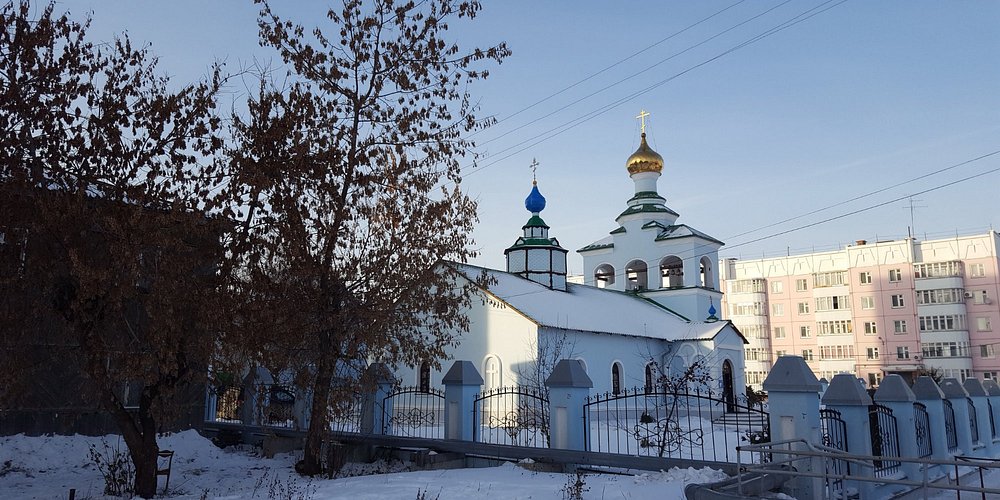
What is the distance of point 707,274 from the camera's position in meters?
34.8

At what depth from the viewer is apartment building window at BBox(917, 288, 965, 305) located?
1961 inches

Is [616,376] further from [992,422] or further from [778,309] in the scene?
[778,309]

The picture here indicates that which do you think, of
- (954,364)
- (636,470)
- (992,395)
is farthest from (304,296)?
(954,364)

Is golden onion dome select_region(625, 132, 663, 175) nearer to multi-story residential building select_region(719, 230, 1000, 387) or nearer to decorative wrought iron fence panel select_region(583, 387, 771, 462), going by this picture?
decorative wrought iron fence panel select_region(583, 387, 771, 462)

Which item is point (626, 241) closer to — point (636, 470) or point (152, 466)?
point (636, 470)

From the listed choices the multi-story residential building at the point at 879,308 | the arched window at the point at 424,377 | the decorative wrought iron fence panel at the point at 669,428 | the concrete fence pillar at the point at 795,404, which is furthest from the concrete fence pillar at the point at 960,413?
the multi-story residential building at the point at 879,308

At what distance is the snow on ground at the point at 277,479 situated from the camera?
955 centimetres

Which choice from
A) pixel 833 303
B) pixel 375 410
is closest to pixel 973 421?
pixel 375 410

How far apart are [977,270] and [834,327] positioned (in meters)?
10.1

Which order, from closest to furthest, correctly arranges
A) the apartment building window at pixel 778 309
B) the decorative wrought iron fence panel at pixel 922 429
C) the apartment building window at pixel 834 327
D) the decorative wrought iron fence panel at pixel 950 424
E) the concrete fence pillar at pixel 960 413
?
the decorative wrought iron fence panel at pixel 922 429
the decorative wrought iron fence panel at pixel 950 424
the concrete fence pillar at pixel 960 413
the apartment building window at pixel 834 327
the apartment building window at pixel 778 309

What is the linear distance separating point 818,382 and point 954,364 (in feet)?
155

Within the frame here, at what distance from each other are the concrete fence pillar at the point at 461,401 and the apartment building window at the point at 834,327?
157 ft

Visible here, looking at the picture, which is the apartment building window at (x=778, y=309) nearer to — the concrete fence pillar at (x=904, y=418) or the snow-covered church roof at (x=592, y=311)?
the snow-covered church roof at (x=592, y=311)

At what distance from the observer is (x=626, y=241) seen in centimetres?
3528
